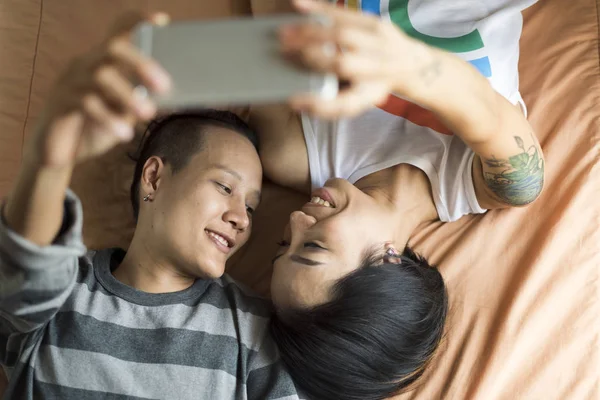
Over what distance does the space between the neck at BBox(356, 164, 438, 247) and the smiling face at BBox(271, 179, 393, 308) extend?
29mm

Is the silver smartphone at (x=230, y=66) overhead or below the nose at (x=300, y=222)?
overhead

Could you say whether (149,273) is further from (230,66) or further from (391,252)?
(230,66)

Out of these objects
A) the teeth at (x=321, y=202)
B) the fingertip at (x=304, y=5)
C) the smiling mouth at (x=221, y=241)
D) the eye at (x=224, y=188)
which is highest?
the fingertip at (x=304, y=5)

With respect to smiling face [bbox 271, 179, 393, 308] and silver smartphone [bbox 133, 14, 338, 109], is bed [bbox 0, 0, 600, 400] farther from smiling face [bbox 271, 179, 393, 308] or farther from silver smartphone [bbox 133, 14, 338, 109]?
silver smartphone [bbox 133, 14, 338, 109]

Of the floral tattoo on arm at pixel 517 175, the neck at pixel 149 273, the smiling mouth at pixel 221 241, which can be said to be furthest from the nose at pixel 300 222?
the floral tattoo on arm at pixel 517 175

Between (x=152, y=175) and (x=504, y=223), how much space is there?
76 cm

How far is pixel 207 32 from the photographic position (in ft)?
2.08

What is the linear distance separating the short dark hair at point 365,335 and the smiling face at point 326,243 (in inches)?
0.9

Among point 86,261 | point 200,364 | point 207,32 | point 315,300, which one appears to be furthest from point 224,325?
point 207,32

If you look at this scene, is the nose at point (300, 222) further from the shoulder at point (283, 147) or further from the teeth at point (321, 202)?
the shoulder at point (283, 147)

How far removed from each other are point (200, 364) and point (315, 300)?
0.24 meters

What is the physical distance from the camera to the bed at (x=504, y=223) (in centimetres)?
115

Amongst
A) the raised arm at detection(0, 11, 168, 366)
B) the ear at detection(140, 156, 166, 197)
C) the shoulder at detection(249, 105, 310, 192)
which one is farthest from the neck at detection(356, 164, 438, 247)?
the raised arm at detection(0, 11, 168, 366)

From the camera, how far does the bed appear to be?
1147 millimetres
